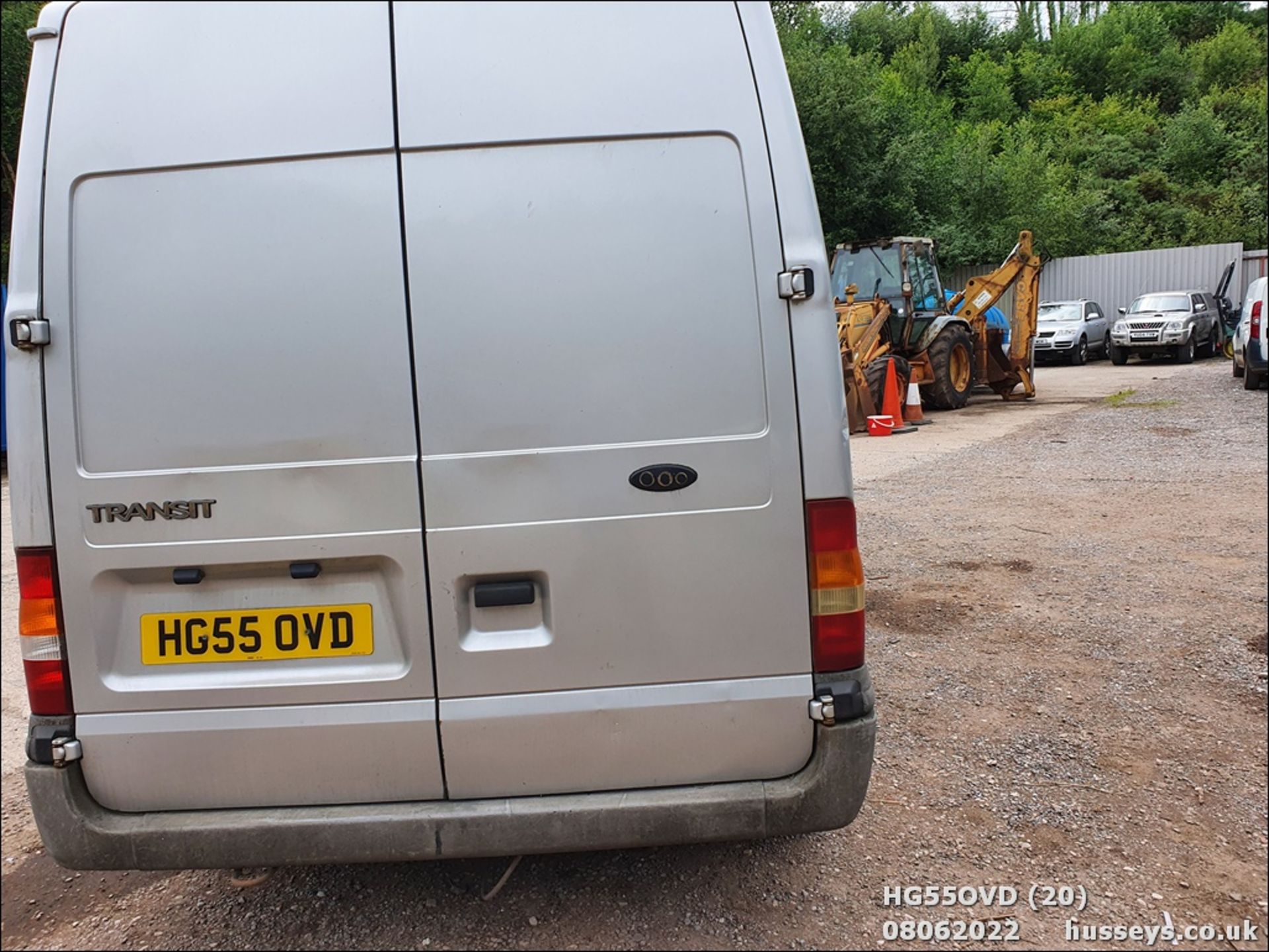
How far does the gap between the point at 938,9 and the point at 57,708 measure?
53.3 m

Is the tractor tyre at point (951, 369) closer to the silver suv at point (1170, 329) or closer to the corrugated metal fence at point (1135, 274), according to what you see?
the silver suv at point (1170, 329)

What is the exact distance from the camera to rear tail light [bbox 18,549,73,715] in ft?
7.66

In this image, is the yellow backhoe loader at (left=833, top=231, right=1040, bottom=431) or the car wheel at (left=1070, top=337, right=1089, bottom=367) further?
the car wheel at (left=1070, top=337, right=1089, bottom=367)

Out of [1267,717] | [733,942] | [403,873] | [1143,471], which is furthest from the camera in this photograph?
[1143,471]

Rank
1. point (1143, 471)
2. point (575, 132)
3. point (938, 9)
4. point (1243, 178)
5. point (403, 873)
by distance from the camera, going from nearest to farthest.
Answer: point (575, 132)
point (403, 873)
point (1143, 471)
point (1243, 178)
point (938, 9)

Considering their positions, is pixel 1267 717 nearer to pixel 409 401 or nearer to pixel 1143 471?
pixel 409 401

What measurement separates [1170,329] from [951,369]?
9970mm

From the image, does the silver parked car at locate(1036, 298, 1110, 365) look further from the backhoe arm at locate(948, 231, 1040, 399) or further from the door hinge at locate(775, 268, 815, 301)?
the door hinge at locate(775, 268, 815, 301)

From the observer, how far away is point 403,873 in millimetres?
2980

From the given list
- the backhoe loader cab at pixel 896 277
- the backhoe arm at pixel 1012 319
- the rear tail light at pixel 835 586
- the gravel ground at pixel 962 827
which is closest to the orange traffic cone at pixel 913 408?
the backhoe loader cab at pixel 896 277

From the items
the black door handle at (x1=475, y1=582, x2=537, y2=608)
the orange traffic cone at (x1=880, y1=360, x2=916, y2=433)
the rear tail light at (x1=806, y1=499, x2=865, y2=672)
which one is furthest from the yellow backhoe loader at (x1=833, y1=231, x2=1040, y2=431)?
the black door handle at (x1=475, y1=582, x2=537, y2=608)

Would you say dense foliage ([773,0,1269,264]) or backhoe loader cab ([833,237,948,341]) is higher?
dense foliage ([773,0,1269,264])

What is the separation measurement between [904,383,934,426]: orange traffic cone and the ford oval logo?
12.3 metres

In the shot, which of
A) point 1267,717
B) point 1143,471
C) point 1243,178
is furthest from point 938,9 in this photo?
point 1267,717
